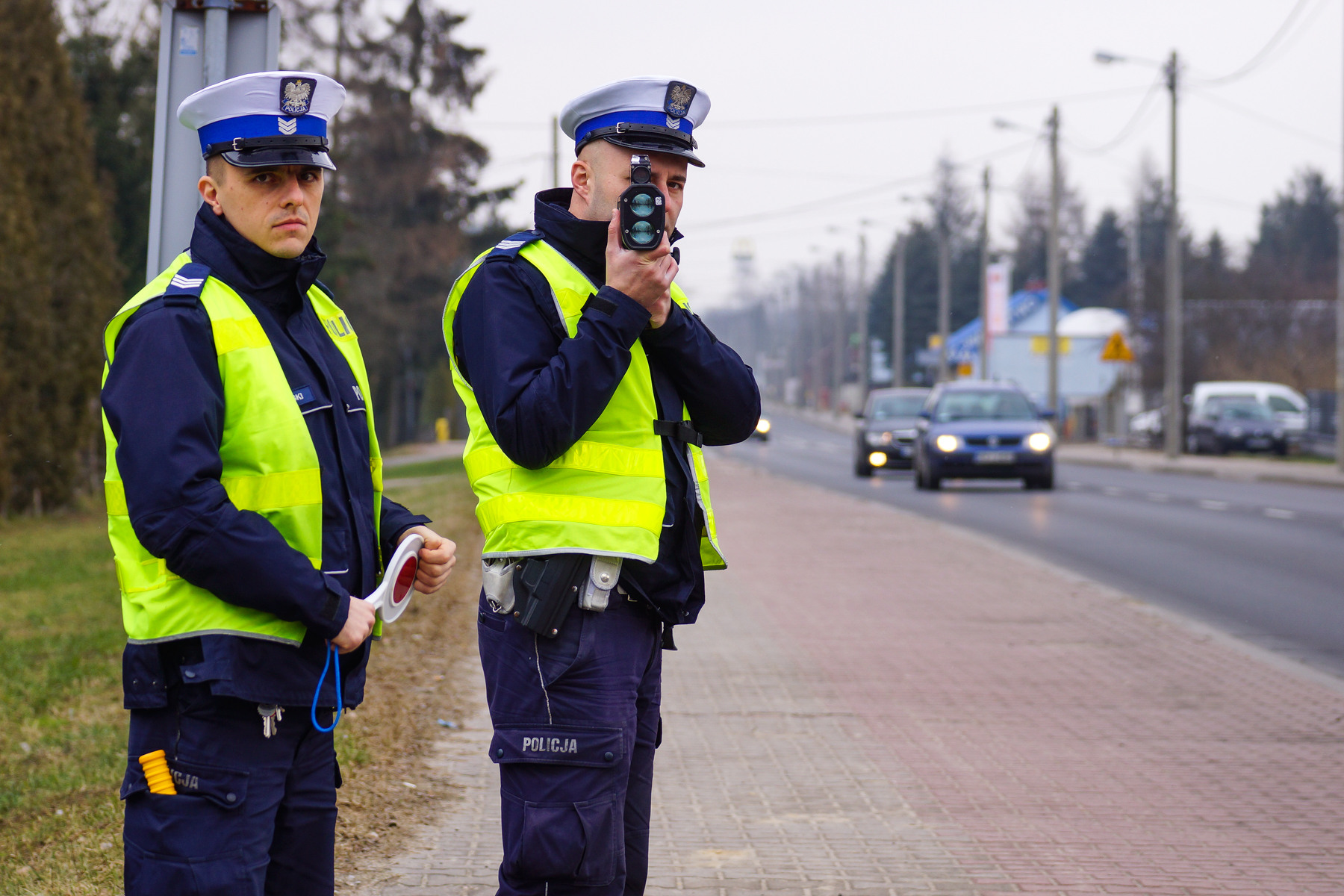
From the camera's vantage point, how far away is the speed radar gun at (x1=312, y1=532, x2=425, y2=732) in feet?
9.09

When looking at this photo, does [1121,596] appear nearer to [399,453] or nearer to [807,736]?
[807,736]

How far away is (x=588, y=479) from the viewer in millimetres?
2877

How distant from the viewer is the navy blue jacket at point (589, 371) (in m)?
2.76

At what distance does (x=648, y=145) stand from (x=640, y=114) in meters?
0.06

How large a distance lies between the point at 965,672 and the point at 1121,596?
3.38 meters

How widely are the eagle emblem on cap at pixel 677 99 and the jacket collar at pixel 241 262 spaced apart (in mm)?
726

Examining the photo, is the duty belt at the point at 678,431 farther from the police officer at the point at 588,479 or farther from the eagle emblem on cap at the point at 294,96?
the eagle emblem on cap at the point at 294,96

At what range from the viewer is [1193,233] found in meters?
102

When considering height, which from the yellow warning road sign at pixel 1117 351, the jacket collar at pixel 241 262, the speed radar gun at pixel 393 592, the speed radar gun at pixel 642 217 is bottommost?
the speed radar gun at pixel 393 592

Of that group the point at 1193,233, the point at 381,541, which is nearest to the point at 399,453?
the point at 381,541

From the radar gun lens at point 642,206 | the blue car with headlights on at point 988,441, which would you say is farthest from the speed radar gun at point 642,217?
the blue car with headlights on at point 988,441

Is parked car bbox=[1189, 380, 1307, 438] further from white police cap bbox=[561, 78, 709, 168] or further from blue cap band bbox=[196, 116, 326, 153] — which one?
blue cap band bbox=[196, 116, 326, 153]

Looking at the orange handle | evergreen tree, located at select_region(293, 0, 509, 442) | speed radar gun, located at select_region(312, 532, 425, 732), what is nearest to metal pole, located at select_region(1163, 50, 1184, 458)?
evergreen tree, located at select_region(293, 0, 509, 442)

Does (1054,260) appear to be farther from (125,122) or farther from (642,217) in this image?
(642,217)
